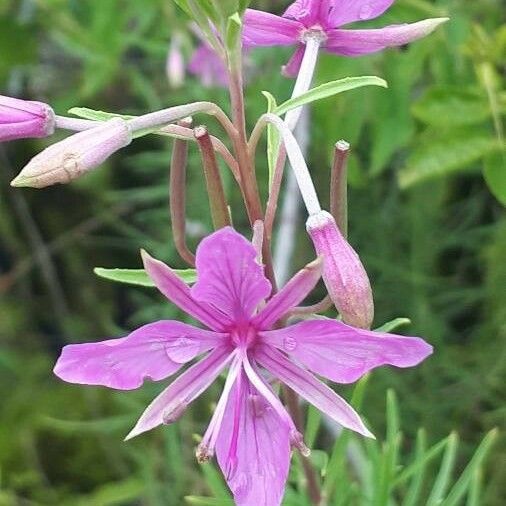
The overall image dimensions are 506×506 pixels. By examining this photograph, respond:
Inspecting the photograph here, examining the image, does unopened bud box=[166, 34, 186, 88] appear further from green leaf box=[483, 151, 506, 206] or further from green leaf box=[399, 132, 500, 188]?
green leaf box=[483, 151, 506, 206]

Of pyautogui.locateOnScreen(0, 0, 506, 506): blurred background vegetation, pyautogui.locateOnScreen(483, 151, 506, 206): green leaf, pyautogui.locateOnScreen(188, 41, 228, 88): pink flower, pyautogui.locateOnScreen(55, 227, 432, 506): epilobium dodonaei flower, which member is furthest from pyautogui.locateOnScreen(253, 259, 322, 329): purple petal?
pyautogui.locateOnScreen(188, 41, 228, 88): pink flower

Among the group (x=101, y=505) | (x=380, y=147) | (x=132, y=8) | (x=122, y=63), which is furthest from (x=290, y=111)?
(x=122, y=63)

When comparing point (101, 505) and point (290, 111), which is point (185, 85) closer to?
point (101, 505)

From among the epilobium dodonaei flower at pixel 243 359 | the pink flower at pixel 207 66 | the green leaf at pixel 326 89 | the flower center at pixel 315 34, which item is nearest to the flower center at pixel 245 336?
the epilobium dodonaei flower at pixel 243 359

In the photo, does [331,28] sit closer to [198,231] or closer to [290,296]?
[290,296]

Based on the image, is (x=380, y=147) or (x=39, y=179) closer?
(x=39, y=179)
